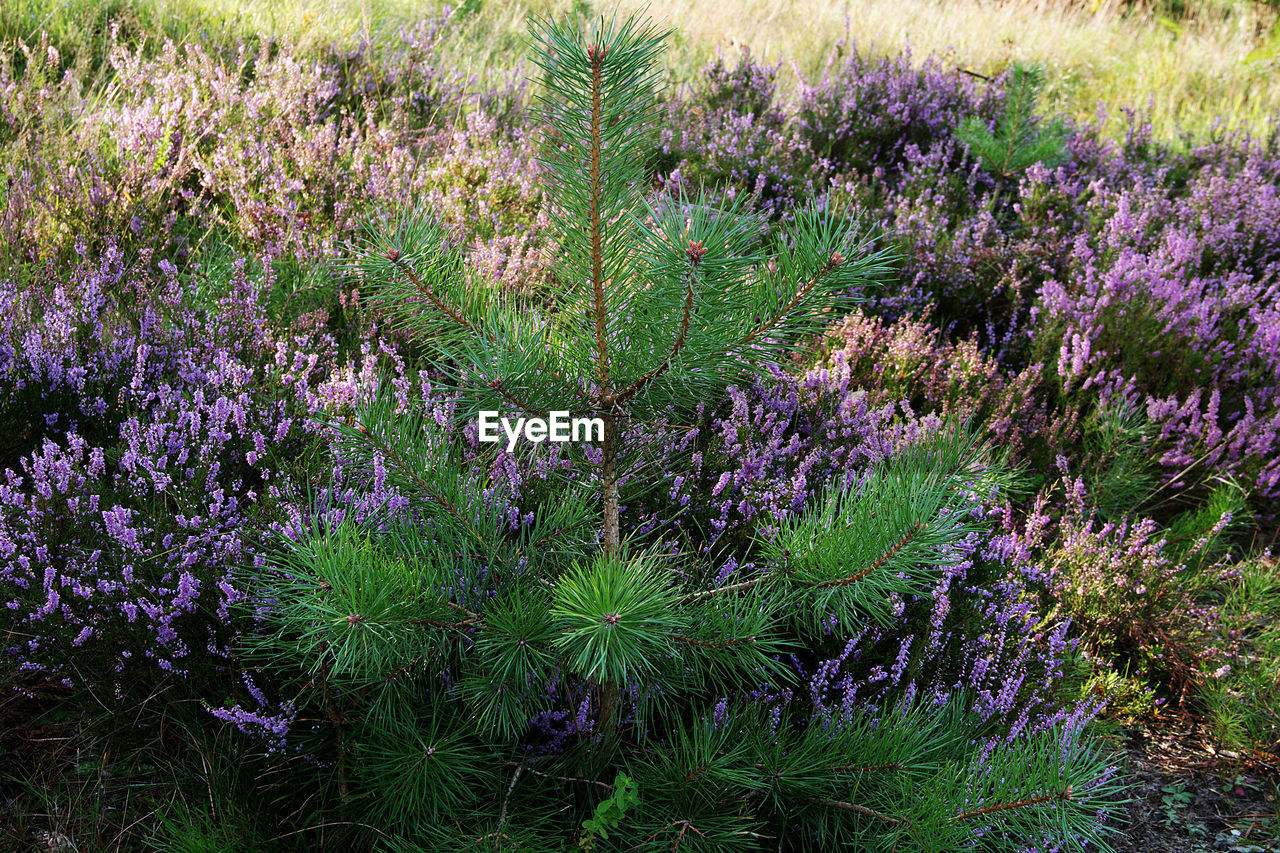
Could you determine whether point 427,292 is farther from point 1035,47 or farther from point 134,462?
point 1035,47

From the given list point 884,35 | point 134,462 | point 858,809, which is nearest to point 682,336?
point 858,809

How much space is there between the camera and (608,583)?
1110mm

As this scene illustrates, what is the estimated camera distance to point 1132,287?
3.41 meters

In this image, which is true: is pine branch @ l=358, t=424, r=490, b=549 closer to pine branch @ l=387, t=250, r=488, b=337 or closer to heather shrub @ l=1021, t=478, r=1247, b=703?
pine branch @ l=387, t=250, r=488, b=337

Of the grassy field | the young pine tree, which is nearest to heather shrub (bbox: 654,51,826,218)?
the grassy field

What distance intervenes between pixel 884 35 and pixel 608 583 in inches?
290

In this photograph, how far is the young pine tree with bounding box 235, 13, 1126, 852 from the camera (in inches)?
47.6

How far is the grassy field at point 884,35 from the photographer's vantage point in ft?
15.5

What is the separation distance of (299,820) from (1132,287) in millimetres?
3325

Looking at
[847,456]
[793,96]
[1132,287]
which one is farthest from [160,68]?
[1132,287]

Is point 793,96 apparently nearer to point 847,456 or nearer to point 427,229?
point 847,456

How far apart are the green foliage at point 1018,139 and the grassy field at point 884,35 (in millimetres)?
1273

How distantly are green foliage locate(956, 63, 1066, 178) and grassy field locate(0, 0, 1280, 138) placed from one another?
1.27 meters

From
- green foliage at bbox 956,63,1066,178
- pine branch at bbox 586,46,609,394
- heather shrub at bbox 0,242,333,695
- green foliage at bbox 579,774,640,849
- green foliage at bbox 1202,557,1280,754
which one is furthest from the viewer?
green foliage at bbox 956,63,1066,178
